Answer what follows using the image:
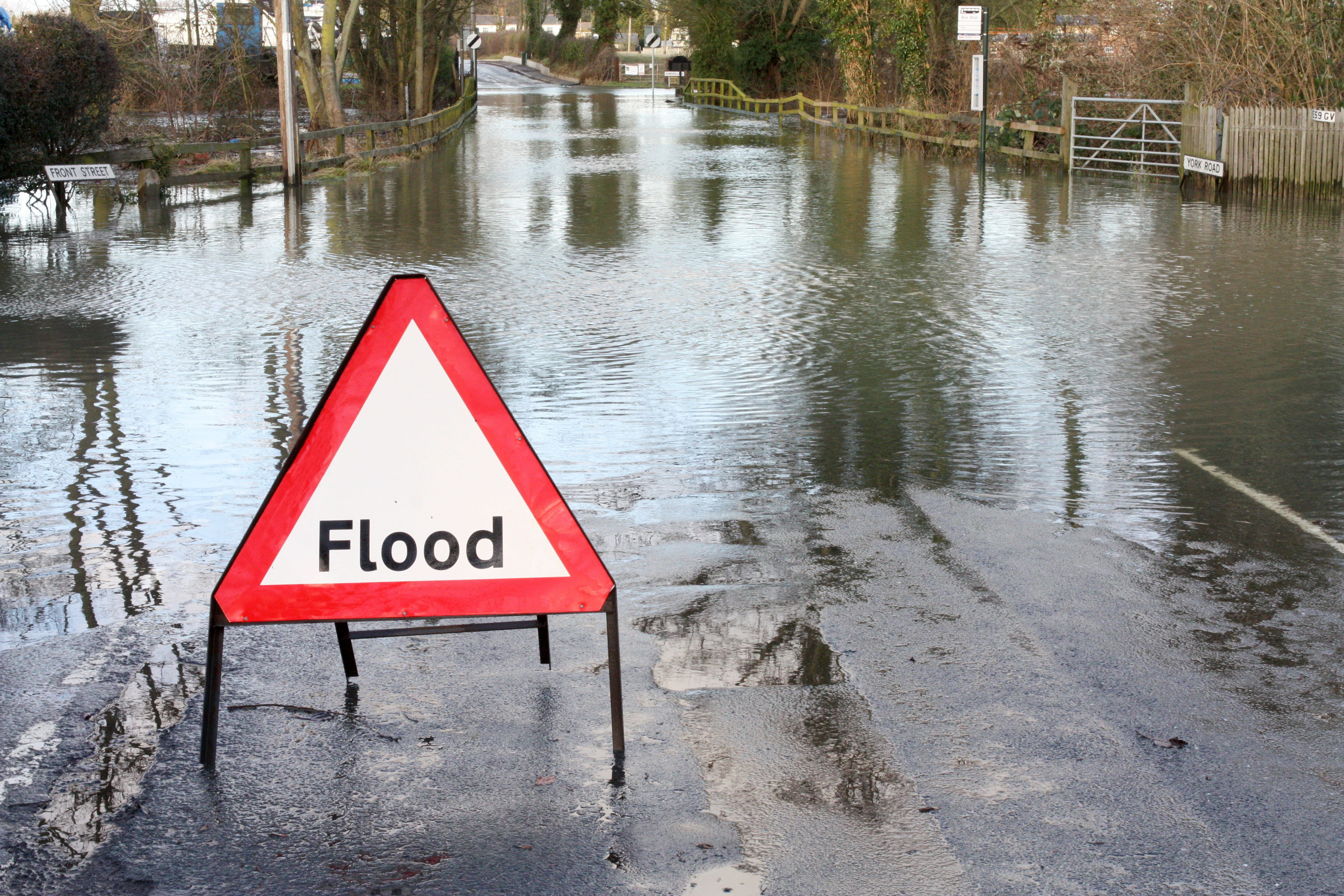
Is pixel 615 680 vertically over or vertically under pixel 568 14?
under

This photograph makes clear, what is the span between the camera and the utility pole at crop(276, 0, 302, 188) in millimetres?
22391

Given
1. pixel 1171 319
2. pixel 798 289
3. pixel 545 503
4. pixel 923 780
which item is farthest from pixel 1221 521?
pixel 798 289

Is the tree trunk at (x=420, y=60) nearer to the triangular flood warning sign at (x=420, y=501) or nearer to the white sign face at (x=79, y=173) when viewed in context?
the white sign face at (x=79, y=173)

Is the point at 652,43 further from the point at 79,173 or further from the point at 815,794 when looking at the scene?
the point at 815,794

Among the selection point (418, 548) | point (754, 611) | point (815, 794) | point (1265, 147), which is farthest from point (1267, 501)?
point (1265, 147)

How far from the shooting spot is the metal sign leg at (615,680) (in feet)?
12.2

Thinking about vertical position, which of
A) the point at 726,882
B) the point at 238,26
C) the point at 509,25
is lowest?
the point at 726,882

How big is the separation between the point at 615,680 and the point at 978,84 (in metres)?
24.7

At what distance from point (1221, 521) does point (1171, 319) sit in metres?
5.29

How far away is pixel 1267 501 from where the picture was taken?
6391 millimetres

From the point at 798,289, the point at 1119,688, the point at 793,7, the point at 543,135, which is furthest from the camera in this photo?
the point at 793,7

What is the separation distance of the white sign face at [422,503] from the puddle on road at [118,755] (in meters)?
0.76

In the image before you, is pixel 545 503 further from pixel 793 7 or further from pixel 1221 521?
pixel 793 7

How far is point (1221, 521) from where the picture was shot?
6.08m
